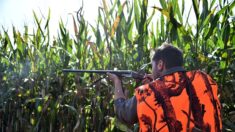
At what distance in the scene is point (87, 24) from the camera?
4.38 m

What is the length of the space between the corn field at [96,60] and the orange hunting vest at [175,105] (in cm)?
87

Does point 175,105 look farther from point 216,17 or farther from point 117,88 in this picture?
point 216,17

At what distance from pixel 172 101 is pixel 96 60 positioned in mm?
1760

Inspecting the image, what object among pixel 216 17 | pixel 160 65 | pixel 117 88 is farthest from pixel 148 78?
pixel 216 17

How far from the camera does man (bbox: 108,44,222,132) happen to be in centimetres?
268

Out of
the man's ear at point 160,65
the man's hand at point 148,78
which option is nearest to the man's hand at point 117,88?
the man's hand at point 148,78

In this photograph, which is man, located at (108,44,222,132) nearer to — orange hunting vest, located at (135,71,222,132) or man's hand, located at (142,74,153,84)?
orange hunting vest, located at (135,71,222,132)

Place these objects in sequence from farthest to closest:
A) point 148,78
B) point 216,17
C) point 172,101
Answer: point 216,17 < point 148,78 < point 172,101

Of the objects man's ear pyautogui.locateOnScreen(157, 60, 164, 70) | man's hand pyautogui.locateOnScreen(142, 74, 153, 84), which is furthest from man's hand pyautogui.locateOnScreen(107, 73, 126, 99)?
man's ear pyautogui.locateOnScreen(157, 60, 164, 70)

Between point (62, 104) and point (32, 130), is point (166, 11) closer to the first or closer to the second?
point (62, 104)

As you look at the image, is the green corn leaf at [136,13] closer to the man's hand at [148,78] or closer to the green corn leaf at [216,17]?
the green corn leaf at [216,17]

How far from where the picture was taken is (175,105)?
2.68 meters

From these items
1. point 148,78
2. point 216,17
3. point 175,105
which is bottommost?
point 175,105

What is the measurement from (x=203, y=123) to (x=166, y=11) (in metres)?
1.25
